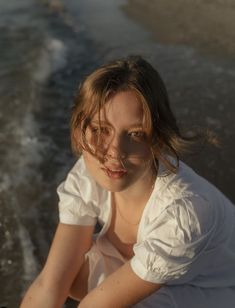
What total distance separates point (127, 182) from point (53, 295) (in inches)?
28.8

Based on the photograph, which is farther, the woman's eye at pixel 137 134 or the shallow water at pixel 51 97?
the shallow water at pixel 51 97

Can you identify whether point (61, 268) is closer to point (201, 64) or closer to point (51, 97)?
point (51, 97)

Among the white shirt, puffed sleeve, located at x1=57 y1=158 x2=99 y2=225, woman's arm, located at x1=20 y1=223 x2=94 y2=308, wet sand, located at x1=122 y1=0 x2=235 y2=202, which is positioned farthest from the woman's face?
wet sand, located at x1=122 y1=0 x2=235 y2=202

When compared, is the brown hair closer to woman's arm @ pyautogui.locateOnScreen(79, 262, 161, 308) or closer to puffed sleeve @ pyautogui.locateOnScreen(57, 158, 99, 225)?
puffed sleeve @ pyautogui.locateOnScreen(57, 158, 99, 225)

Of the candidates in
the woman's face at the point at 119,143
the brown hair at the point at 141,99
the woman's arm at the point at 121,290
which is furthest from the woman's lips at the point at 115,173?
the woman's arm at the point at 121,290

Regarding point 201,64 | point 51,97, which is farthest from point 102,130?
point 201,64

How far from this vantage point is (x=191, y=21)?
311 inches

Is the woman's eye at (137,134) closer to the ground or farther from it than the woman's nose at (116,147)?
farther from it

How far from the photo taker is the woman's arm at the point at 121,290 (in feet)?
6.56

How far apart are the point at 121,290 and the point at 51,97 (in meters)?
3.97

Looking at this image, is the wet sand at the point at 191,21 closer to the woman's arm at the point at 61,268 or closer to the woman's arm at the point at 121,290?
the woman's arm at the point at 61,268

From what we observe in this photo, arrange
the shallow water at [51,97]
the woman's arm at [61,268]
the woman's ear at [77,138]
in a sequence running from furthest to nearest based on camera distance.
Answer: the shallow water at [51,97] < the woman's arm at [61,268] < the woman's ear at [77,138]

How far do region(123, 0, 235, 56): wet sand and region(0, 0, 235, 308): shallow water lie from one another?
247 mm

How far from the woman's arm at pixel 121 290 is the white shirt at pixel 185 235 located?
40 millimetres
